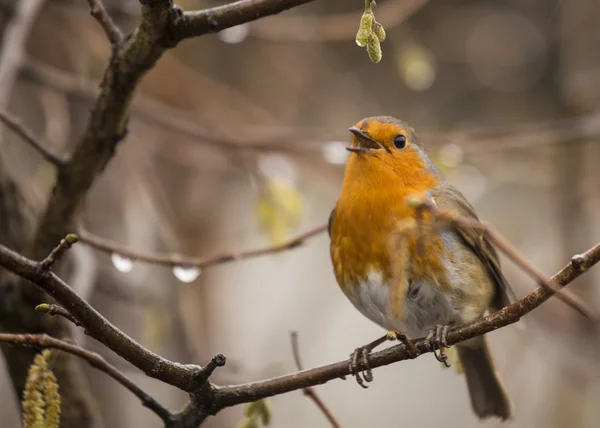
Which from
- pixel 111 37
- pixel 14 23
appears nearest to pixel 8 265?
pixel 111 37

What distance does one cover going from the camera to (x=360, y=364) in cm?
165

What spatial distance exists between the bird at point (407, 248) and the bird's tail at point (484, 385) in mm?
13

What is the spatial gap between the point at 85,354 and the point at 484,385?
1.58 m

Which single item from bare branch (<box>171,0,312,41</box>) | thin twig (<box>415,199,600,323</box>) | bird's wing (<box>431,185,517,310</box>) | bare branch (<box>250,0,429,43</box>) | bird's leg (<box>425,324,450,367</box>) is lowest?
thin twig (<box>415,199,600,323</box>)

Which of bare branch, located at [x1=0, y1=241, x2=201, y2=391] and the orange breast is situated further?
the orange breast

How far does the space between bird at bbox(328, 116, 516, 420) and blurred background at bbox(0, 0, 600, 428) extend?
34 centimetres

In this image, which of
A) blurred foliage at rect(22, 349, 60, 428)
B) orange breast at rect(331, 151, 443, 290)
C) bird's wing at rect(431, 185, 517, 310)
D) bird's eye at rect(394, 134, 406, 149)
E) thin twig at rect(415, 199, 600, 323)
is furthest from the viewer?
bird's eye at rect(394, 134, 406, 149)

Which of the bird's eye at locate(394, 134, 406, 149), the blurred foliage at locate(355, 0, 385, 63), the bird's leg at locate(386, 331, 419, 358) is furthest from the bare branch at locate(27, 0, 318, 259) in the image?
the bird's eye at locate(394, 134, 406, 149)

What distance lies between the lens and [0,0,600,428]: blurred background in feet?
9.96

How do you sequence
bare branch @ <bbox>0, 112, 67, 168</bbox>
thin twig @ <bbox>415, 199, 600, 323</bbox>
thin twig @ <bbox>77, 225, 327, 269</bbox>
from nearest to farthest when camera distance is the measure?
thin twig @ <bbox>415, 199, 600, 323</bbox>
bare branch @ <bbox>0, 112, 67, 168</bbox>
thin twig @ <bbox>77, 225, 327, 269</bbox>

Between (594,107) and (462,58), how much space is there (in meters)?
1.18

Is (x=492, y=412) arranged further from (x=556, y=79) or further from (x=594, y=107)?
(x=556, y=79)

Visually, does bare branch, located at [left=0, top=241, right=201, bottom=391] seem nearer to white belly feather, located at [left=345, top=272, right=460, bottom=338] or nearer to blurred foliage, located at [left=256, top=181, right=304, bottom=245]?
white belly feather, located at [left=345, top=272, right=460, bottom=338]

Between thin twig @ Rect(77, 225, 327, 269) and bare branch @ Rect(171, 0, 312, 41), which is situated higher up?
bare branch @ Rect(171, 0, 312, 41)
